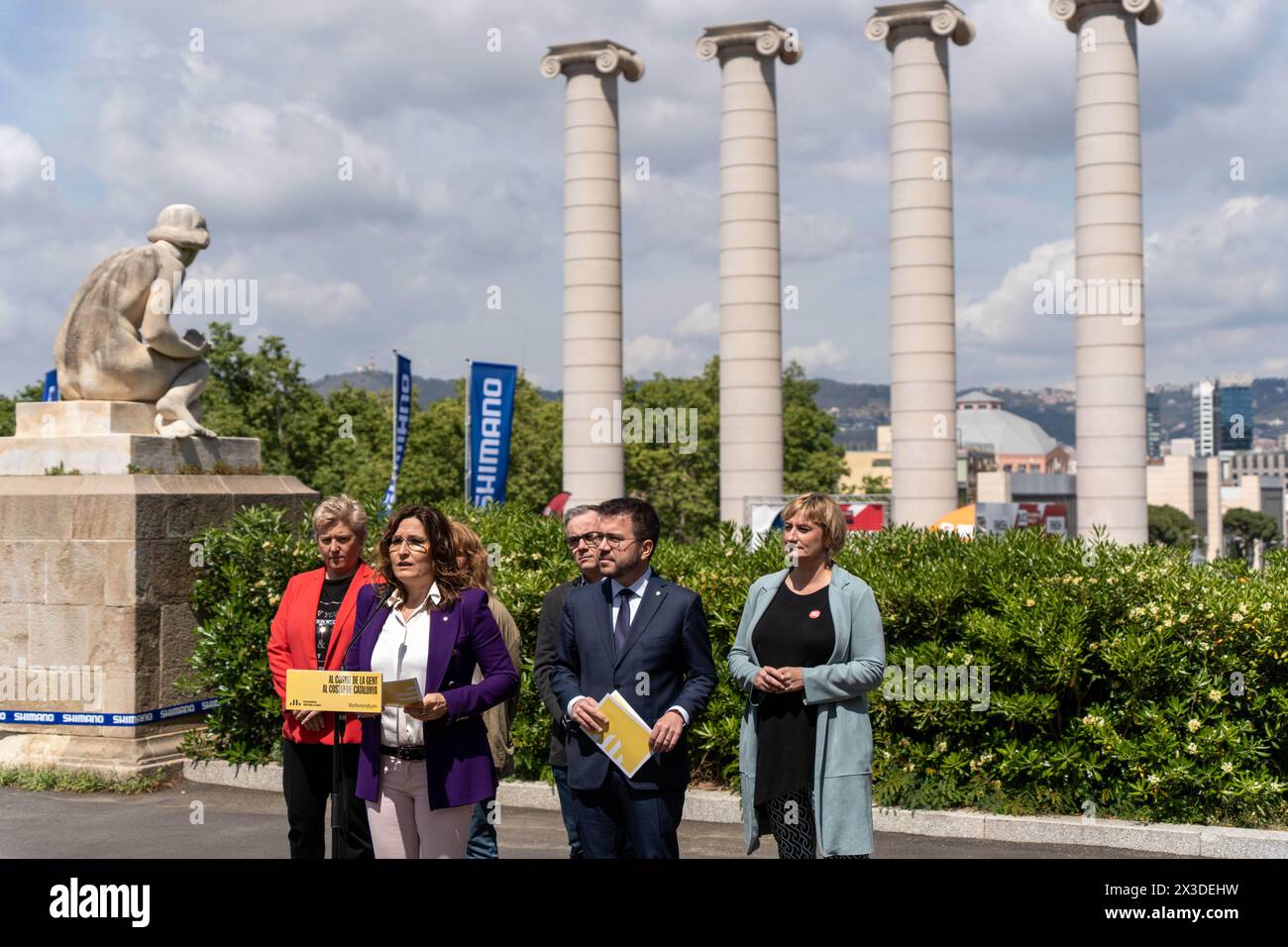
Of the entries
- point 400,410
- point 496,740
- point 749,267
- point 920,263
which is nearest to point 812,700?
point 496,740

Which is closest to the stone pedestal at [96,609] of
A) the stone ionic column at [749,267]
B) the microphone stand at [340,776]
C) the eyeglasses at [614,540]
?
the microphone stand at [340,776]

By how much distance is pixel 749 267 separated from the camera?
129ft

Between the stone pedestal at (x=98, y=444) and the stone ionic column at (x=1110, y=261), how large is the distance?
81.5 ft

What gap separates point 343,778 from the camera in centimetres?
780

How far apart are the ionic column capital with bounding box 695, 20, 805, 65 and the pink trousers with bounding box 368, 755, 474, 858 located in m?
33.7

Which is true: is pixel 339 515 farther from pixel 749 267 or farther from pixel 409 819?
pixel 749 267

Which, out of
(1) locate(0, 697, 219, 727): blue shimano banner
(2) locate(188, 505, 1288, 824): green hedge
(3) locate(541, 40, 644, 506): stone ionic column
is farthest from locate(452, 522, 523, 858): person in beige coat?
(3) locate(541, 40, 644, 506): stone ionic column

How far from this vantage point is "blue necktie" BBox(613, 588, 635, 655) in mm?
7398

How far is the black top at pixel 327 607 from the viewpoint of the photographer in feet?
27.2

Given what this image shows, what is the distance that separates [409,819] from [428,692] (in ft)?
2.09

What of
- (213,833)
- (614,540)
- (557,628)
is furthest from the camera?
(213,833)

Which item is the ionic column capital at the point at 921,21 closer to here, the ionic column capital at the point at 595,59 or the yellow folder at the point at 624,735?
the ionic column capital at the point at 595,59
